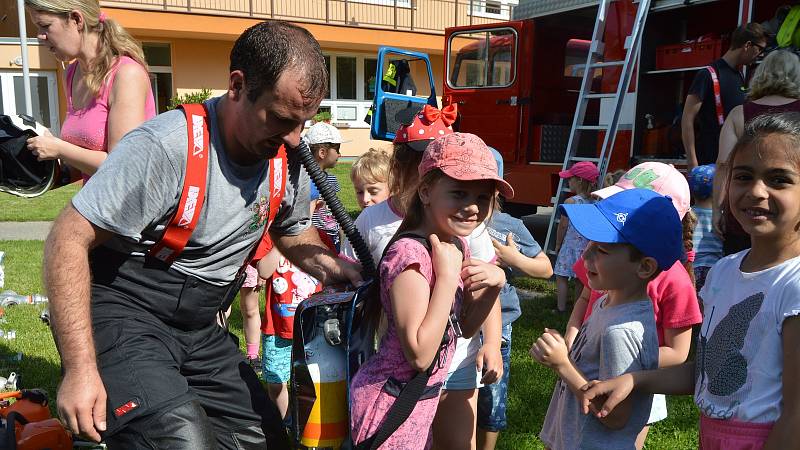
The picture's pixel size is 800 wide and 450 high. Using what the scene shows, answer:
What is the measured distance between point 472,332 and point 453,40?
8.03m

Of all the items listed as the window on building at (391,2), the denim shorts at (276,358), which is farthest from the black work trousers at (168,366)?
the window on building at (391,2)

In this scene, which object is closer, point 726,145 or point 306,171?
point 306,171

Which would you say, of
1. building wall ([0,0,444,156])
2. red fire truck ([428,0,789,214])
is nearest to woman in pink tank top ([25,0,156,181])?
red fire truck ([428,0,789,214])

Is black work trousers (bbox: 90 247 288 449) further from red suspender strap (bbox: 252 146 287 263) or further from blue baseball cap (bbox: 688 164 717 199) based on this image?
blue baseball cap (bbox: 688 164 717 199)

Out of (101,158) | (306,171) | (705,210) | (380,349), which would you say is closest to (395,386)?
(380,349)

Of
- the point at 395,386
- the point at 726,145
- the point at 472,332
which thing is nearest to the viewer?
the point at 395,386

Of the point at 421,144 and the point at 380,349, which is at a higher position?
the point at 421,144

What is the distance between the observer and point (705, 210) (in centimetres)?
475

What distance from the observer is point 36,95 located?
22.8 m

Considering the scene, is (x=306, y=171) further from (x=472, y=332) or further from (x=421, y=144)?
(x=472, y=332)

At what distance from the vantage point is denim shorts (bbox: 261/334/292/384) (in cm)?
376

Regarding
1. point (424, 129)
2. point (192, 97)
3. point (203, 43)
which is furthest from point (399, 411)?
point (203, 43)

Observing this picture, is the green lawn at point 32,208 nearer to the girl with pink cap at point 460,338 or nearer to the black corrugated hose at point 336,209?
the girl with pink cap at point 460,338

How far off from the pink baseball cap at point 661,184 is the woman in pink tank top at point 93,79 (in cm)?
205
